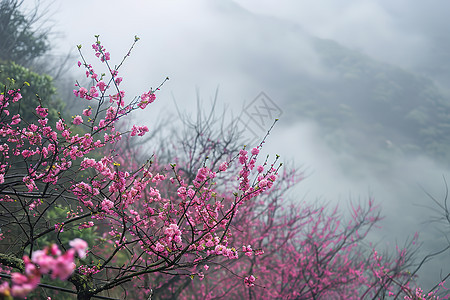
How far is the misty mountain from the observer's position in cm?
7956

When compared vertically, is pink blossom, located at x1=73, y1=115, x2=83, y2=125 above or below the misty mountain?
below

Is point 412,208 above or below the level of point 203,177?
above

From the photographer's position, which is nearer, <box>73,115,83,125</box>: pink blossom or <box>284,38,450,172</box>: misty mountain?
<box>73,115,83,125</box>: pink blossom

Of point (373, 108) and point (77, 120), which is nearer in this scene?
point (77, 120)

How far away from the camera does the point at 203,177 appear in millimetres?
3646

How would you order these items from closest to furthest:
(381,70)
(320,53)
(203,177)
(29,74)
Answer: (203,177)
(29,74)
(381,70)
(320,53)

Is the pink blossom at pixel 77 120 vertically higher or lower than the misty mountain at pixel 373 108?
lower

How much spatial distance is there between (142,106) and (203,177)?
A: 1417 millimetres

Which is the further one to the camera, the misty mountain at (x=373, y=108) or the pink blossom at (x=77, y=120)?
the misty mountain at (x=373, y=108)

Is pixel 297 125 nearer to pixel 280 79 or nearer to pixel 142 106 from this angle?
pixel 280 79

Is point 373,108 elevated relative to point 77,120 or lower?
elevated

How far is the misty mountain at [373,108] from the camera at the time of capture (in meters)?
79.6

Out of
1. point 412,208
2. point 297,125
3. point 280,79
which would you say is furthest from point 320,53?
point 412,208

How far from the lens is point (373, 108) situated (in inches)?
3780
